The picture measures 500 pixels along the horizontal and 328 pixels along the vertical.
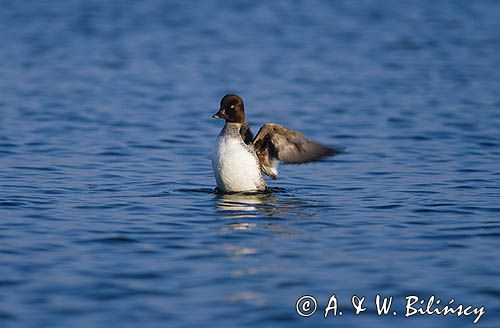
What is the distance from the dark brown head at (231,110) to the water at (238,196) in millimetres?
958

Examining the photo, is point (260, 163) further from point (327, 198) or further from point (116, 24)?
point (116, 24)

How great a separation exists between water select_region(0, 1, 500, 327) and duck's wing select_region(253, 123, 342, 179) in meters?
0.52

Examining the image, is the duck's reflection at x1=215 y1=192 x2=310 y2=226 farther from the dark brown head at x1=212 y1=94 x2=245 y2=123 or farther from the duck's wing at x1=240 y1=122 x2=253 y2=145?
the dark brown head at x1=212 y1=94 x2=245 y2=123

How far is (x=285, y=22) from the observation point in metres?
32.8

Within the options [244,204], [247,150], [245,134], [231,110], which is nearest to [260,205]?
[244,204]

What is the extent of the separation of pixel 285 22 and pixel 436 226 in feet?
75.1

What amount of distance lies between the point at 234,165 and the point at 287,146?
0.75 m

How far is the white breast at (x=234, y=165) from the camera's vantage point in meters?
11.7

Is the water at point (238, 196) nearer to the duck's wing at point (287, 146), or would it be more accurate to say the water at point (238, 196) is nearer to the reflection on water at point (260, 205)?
the reflection on water at point (260, 205)

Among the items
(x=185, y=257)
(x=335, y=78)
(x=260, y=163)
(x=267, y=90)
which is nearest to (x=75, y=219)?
(x=185, y=257)

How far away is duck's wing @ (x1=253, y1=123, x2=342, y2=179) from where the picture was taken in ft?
38.9

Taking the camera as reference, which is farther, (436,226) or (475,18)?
(475,18)

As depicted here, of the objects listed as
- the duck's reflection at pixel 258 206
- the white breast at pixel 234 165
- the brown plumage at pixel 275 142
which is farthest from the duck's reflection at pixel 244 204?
the brown plumage at pixel 275 142

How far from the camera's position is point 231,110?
1206cm
